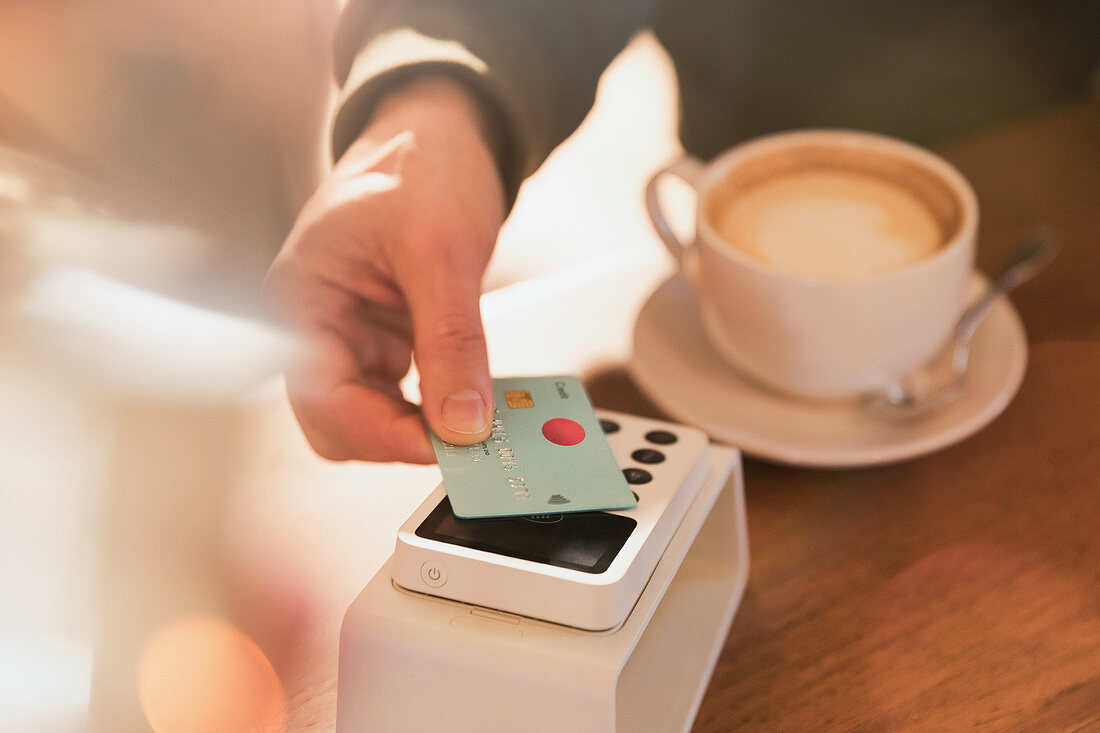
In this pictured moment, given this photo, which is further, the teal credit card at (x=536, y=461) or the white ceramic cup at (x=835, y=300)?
the white ceramic cup at (x=835, y=300)

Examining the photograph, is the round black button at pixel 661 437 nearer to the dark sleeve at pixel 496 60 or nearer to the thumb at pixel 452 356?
the thumb at pixel 452 356

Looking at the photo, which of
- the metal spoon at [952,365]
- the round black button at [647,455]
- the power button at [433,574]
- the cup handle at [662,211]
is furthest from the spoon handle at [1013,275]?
the power button at [433,574]

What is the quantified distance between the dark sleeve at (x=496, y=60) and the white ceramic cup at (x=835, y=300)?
13 centimetres

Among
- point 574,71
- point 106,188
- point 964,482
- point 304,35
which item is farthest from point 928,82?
point 106,188

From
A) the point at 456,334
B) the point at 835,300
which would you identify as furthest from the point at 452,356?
the point at 835,300

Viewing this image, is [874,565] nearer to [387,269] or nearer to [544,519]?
[544,519]

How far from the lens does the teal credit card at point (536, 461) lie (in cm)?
38

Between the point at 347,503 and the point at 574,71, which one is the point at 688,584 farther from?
the point at 574,71

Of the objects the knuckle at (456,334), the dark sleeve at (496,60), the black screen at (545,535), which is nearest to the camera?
the black screen at (545,535)

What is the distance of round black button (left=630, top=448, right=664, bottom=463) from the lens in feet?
1.42

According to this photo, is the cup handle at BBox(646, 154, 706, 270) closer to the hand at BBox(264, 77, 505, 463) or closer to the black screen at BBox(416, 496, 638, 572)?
the hand at BBox(264, 77, 505, 463)

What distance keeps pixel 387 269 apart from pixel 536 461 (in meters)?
0.22

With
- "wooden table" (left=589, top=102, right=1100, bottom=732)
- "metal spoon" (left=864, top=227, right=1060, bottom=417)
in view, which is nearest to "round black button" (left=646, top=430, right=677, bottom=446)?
"wooden table" (left=589, top=102, right=1100, bottom=732)

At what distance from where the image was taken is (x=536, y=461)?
41cm
